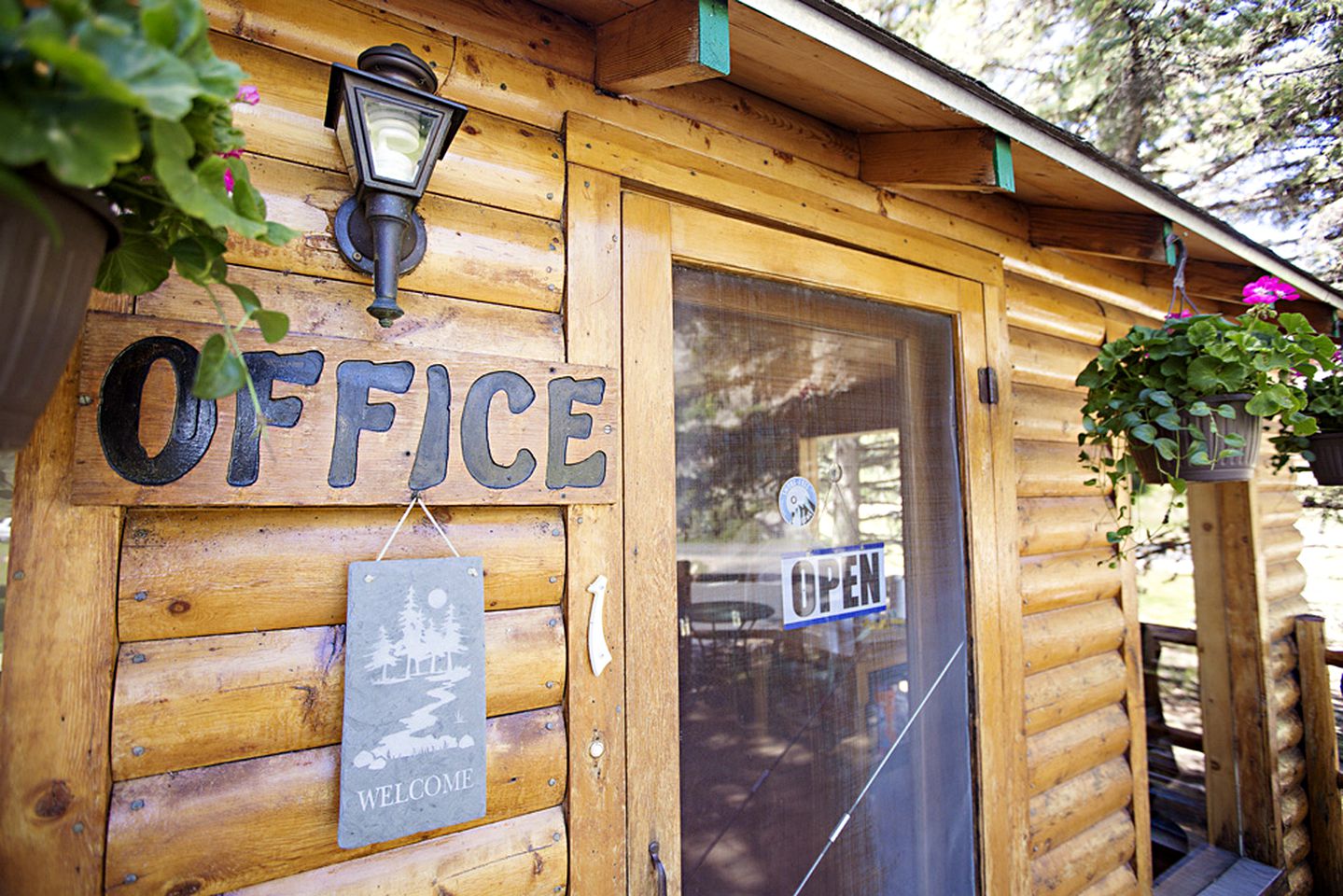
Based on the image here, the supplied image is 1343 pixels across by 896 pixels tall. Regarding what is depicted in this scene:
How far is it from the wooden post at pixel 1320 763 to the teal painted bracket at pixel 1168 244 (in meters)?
2.54

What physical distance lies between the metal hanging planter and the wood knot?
1.78 ft

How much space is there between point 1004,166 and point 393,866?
1.86 metres

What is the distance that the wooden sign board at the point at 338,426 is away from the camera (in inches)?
35.2

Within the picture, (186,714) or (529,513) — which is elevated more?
(529,513)

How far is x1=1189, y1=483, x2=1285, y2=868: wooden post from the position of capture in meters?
3.14

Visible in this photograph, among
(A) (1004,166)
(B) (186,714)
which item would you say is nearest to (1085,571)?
(A) (1004,166)

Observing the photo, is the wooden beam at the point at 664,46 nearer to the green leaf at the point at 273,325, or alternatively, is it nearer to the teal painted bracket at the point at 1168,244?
the green leaf at the point at 273,325

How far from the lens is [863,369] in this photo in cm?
174

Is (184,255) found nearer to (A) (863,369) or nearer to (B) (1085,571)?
(A) (863,369)

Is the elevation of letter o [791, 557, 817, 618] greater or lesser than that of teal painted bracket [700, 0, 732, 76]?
lesser

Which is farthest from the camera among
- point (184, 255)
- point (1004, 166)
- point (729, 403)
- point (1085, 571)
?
point (1085, 571)

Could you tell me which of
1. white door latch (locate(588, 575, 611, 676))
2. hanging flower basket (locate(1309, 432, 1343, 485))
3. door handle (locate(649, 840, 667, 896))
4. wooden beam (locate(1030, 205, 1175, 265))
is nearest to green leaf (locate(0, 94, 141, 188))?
white door latch (locate(588, 575, 611, 676))

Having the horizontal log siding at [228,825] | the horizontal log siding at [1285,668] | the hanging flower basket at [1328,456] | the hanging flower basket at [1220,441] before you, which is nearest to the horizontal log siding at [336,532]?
the horizontal log siding at [228,825]

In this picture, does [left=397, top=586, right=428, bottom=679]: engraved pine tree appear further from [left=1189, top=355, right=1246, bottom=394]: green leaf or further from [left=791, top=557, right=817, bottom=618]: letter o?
[left=1189, top=355, right=1246, bottom=394]: green leaf
